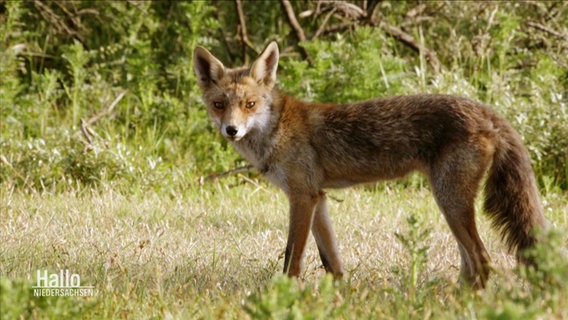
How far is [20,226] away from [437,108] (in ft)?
11.1

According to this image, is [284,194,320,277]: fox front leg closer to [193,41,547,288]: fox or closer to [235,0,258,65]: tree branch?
[193,41,547,288]: fox

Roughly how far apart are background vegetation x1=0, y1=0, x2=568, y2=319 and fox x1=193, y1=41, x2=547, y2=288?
0.31 meters

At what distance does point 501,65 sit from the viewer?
8906 mm

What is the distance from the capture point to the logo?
400cm

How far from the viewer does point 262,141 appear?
5.42 meters

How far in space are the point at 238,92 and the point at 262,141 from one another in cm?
38

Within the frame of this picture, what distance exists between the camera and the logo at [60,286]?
4004 millimetres

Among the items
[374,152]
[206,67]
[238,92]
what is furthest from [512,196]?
[206,67]

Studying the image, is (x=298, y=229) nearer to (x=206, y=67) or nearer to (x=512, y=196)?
(x=512, y=196)

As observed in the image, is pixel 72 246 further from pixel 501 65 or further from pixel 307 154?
pixel 501 65

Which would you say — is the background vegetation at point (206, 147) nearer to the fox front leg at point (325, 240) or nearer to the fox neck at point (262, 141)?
the fox front leg at point (325, 240)

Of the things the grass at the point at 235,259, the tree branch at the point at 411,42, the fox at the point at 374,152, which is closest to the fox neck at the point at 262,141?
the fox at the point at 374,152

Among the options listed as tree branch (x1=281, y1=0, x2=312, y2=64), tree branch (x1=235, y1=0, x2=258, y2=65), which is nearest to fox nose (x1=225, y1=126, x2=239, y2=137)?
tree branch (x1=281, y1=0, x2=312, y2=64)

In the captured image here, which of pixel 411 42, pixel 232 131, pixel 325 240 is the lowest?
pixel 325 240
